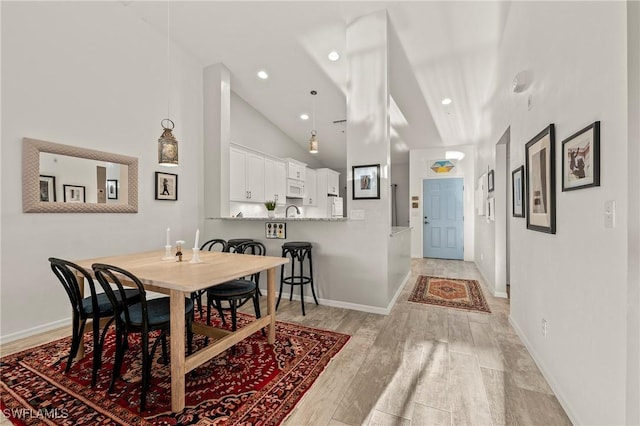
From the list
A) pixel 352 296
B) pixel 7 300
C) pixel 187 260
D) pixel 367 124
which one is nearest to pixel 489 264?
pixel 352 296

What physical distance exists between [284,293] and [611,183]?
326 centimetres

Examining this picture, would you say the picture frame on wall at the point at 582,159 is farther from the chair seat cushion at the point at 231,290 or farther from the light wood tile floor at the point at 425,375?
the chair seat cushion at the point at 231,290

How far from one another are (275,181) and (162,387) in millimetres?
4516

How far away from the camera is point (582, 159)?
1.44 m

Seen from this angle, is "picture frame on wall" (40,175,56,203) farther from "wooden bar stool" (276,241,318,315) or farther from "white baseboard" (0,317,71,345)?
"wooden bar stool" (276,241,318,315)

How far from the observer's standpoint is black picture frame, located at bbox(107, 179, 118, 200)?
3148 millimetres

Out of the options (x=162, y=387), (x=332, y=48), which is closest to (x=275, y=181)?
(x=332, y=48)

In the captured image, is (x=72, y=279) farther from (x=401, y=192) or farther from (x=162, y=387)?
(x=401, y=192)

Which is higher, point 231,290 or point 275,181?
point 275,181

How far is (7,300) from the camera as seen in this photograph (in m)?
2.48

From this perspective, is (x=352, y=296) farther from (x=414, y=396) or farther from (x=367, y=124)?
(x=367, y=124)

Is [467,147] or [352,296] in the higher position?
[467,147]

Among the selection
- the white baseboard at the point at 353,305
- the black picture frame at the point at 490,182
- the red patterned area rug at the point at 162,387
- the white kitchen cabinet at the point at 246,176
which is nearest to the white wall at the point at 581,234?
the white baseboard at the point at 353,305

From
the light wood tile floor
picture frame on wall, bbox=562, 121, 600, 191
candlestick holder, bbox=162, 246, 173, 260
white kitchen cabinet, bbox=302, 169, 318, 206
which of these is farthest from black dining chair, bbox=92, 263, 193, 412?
white kitchen cabinet, bbox=302, 169, 318, 206
